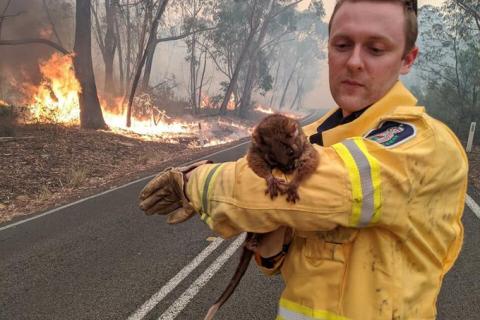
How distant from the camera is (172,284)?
4.89m

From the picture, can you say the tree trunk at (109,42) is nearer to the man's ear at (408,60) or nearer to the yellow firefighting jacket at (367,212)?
the man's ear at (408,60)

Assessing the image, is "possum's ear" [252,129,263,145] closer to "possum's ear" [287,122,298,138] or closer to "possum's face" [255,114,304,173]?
"possum's face" [255,114,304,173]

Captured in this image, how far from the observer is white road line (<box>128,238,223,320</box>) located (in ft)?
14.1

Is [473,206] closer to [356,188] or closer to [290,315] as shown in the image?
[290,315]

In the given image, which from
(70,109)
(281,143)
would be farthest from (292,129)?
(70,109)

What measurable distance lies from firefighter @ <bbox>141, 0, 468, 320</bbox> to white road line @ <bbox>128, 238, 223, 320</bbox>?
3.25 meters

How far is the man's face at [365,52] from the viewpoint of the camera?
1292 millimetres

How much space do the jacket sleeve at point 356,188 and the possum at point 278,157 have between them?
0.08 ft

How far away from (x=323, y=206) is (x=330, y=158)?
15 centimetres

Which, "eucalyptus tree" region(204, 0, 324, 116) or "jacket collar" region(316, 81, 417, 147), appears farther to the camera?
"eucalyptus tree" region(204, 0, 324, 116)

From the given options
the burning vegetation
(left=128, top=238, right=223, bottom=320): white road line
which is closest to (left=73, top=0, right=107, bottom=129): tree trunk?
the burning vegetation

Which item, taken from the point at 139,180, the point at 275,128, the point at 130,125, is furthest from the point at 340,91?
the point at 130,125

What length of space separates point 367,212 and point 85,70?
20.8 meters

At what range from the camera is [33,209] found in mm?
9133
